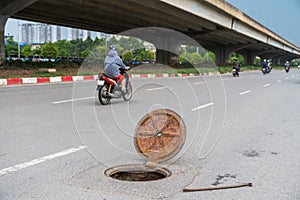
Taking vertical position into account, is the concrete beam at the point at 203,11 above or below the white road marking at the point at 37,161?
above

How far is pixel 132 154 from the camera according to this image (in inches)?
190

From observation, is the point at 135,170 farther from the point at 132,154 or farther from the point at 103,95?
the point at 103,95

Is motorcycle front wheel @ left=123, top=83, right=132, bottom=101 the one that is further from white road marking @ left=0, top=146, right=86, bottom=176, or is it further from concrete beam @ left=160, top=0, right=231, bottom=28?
concrete beam @ left=160, top=0, right=231, bottom=28

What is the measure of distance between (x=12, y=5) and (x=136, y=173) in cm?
1816

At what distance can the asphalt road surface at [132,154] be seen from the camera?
3.48 metres

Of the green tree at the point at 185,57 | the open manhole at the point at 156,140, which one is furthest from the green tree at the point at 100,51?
the open manhole at the point at 156,140

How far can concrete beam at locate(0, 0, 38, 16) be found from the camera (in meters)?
19.7

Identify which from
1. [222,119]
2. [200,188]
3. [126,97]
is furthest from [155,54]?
[126,97]

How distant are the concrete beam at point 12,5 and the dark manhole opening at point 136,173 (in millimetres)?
17406

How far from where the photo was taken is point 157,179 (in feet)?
12.9

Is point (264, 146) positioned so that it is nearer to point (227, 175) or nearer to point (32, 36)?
point (227, 175)

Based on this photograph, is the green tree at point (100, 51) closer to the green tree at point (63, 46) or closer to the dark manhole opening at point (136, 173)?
the dark manhole opening at point (136, 173)

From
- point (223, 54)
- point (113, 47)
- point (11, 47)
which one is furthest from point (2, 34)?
point (11, 47)

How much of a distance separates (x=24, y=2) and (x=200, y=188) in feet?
60.5
